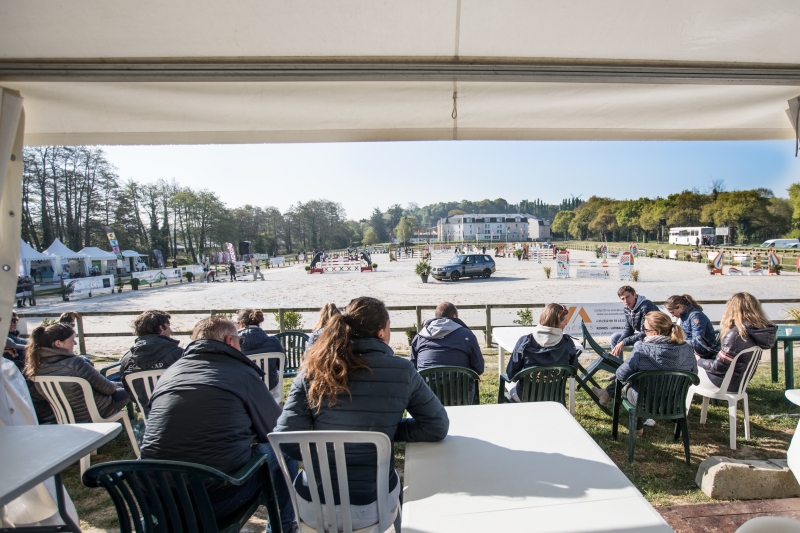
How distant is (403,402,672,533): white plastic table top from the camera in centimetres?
85

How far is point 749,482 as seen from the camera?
205 cm

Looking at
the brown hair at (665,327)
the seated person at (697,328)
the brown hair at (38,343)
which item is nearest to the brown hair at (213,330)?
the brown hair at (38,343)

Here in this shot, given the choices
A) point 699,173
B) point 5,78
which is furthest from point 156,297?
point 699,173

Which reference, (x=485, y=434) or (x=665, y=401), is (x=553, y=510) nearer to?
(x=485, y=434)

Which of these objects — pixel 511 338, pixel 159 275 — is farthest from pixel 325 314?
pixel 159 275

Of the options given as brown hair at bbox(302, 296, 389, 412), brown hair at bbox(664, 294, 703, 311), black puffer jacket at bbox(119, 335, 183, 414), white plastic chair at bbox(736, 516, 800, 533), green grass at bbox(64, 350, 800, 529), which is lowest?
green grass at bbox(64, 350, 800, 529)

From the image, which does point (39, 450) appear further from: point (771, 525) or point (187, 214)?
point (187, 214)

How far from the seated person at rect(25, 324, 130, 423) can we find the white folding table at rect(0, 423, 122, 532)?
1.37 m

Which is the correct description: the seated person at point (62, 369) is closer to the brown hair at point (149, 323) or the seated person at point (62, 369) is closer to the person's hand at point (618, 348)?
the brown hair at point (149, 323)

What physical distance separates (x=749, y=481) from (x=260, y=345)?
120 inches

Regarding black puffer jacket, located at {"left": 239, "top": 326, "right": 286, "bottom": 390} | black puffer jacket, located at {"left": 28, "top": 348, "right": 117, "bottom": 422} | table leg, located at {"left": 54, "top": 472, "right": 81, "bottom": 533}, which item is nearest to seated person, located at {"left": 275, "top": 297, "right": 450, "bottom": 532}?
table leg, located at {"left": 54, "top": 472, "right": 81, "bottom": 533}

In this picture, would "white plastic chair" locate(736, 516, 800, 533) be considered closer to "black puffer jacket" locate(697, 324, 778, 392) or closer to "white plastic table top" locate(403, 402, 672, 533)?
"white plastic table top" locate(403, 402, 672, 533)

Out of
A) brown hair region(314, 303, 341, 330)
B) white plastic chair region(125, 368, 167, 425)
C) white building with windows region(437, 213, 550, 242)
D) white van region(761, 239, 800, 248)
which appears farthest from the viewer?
white building with windows region(437, 213, 550, 242)

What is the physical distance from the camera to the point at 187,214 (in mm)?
11062
